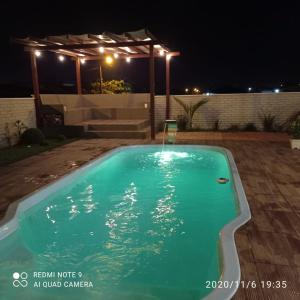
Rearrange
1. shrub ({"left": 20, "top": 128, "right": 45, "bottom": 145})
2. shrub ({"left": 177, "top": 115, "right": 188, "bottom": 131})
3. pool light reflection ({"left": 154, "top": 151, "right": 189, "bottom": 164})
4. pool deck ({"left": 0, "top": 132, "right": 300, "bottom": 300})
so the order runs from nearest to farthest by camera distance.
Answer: pool deck ({"left": 0, "top": 132, "right": 300, "bottom": 300}) < pool light reflection ({"left": 154, "top": 151, "right": 189, "bottom": 164}) < shrub ({"left": 20, "top": 128, "right": 45, "bottom": 145}) < shrub ({"left": 177, "top": 115, "right": 188, "bottom": 131})

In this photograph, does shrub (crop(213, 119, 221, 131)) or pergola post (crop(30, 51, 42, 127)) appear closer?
pergola post (crop(30, 51, 42, 127))

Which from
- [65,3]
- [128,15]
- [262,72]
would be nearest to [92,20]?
[65,3]

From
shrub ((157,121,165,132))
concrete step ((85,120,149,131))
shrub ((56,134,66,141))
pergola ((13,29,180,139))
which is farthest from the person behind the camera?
shrub ((157,121,165,132))

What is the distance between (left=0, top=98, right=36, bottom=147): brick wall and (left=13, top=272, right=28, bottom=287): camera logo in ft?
20.4

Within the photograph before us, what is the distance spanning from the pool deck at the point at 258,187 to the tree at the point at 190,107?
1.51 meters

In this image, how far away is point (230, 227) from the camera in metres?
3.25

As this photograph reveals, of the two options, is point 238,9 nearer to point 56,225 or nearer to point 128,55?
point 128,55

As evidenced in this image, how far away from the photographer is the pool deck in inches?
98.7

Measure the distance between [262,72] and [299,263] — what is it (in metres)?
37.7

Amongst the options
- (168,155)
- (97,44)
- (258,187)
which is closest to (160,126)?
(97,44)

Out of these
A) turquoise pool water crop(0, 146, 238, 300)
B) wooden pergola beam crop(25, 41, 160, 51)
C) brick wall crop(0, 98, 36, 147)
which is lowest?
turquoise pool water crop(0, 146, 238, 300)

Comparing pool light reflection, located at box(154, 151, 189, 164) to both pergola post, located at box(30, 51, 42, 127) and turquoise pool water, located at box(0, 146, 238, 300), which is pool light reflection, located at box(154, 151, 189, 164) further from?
pergola post, located at box(30, 51, 42, 127)

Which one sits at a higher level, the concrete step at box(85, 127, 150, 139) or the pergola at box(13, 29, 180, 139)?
the pergola at box(13, 29, 180, 139)

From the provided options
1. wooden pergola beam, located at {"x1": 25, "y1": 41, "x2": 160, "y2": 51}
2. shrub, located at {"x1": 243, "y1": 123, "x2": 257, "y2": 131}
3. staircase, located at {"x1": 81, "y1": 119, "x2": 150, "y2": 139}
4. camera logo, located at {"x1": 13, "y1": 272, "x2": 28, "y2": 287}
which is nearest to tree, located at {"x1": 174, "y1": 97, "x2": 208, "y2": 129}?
shrub, located at {"x1": 243, "y1": 123, "x2": 257, "y2": 131}
